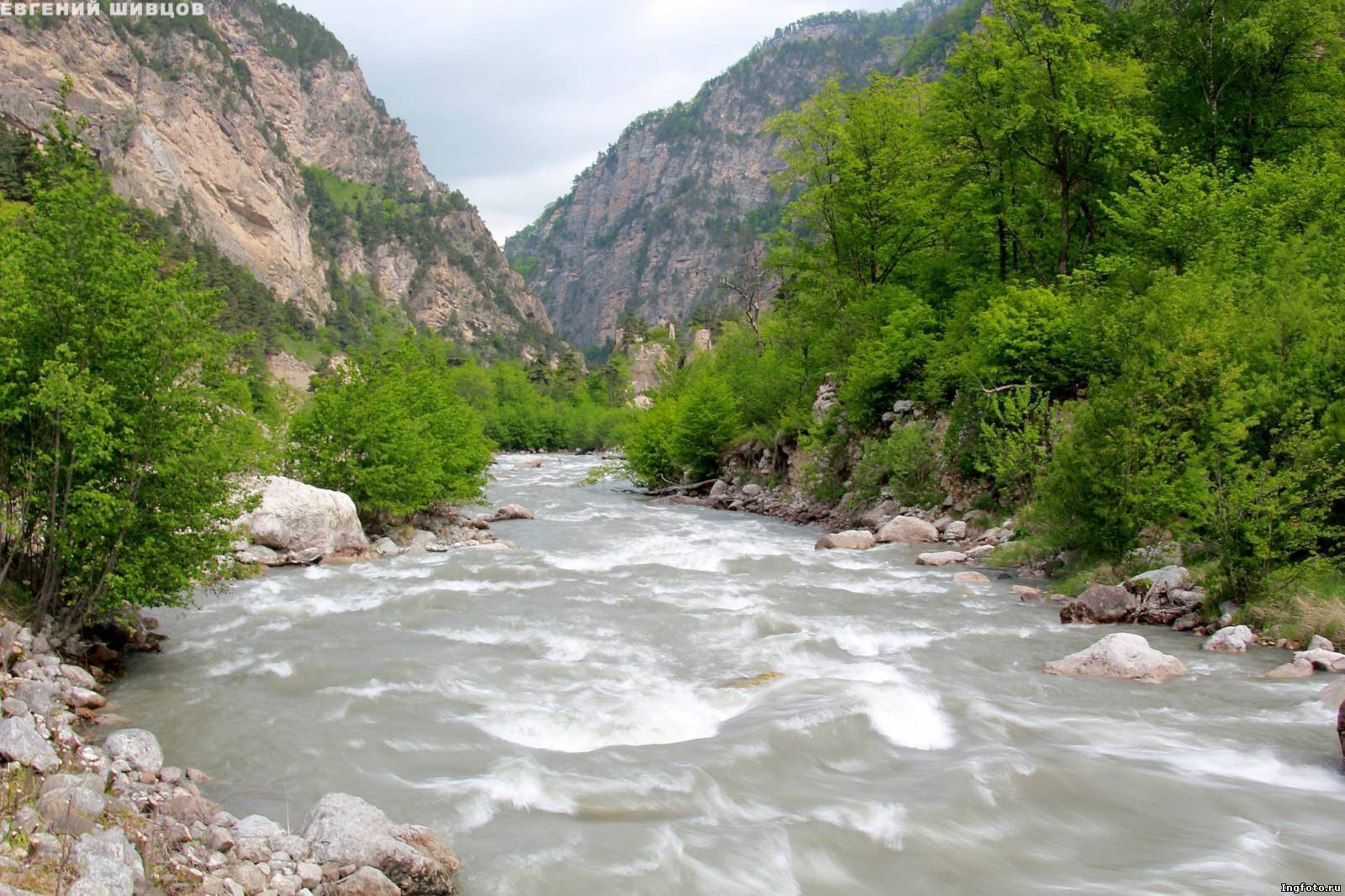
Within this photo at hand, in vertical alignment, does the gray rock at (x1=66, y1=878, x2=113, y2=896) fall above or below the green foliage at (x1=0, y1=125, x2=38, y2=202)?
below

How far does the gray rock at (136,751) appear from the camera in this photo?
6.53 metres

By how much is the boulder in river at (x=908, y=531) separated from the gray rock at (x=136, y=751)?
18185 millimetres

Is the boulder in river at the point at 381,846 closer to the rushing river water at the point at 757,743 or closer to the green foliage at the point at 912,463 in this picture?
the rushing river water at the point at 757,743

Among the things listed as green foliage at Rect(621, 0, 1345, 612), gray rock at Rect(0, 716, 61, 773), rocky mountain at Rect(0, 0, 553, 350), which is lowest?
gray rock at Rect(0, 716, 61, 773)

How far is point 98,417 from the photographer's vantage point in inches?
341

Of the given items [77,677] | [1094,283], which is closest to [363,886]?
[77,677]

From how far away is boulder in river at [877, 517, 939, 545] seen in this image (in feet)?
72.6

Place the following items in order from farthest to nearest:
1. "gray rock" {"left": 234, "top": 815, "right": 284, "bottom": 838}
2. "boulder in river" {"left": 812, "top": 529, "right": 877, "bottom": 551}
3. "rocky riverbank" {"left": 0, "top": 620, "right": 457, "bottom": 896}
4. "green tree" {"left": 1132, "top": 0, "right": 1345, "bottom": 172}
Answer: "green tree" {"left": 1132, "top": 0, "right": 1345, "bottom": 172} → "boulder in river" {"left": 812, "top": 529, "right": 877, "bottom": 551} → "gray rock" {"left": 234, "top": 815, "right": 284, "bottom": 838} → "rocky riverbank" {"left": 0, "top": 620, "right": 457, "bottom": 896}

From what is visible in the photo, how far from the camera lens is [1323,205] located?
63.6 ft

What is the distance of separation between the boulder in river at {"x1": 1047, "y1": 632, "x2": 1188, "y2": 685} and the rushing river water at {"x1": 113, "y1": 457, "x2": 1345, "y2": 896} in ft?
0.75

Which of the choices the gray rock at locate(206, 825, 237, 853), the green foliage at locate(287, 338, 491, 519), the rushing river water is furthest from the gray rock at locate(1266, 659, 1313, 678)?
the green foliage at locate(287, 338, 491, 519)

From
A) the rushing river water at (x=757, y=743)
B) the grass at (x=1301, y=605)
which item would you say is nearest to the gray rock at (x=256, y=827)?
the rushing river water at (x=757, y=743)

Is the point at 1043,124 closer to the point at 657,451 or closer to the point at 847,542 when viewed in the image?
the point at 847,542

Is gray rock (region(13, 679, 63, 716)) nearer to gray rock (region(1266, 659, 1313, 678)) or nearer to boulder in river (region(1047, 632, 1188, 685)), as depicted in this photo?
boulder in river (region(1047, 632, 1188, 685))
